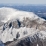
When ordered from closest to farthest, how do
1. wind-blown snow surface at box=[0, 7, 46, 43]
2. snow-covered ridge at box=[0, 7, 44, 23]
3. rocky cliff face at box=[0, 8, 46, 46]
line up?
1. wind-blown snow surface at box=[0, 7, 46, 43]
2. rocky cliff face at box=[0, 8, 46, 46]
3. snow-covered ridge at box=[0, 7, 44, 23]

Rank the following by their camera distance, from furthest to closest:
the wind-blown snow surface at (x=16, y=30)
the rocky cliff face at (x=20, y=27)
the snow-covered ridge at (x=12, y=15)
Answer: the snow-covered ridge at (x=12, y=15) → the rocky cliff face at (x=20, y=27) → the wind-blown snow surface at (x=16, y=30)

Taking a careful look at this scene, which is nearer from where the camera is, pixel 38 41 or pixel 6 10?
pixel 38 41

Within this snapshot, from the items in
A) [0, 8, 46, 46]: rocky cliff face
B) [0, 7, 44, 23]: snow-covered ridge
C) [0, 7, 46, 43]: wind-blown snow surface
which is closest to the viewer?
[0, 7, 46, 43]: wind-blown snow surface

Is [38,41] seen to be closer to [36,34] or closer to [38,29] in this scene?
[36,34]

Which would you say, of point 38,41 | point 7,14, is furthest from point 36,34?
point 7,14

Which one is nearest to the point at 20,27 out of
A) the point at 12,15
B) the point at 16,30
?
the point at 16,30

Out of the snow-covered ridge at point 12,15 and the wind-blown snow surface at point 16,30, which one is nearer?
the wind-blown snow surface at point 16,30

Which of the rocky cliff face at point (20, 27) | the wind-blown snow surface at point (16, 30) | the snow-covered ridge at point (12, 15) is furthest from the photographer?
the snow-covered ridge at point (12, 15)

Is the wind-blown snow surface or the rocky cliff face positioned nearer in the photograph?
the wind-blown snow surface

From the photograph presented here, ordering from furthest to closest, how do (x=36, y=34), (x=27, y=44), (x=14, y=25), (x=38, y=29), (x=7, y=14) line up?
(x=7, y=14), (x=14, y=25), (x=38, y=29), (x=36, y=34), (x=27, y=44)

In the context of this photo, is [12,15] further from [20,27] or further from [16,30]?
[16,30]

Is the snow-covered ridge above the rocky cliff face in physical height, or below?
above
